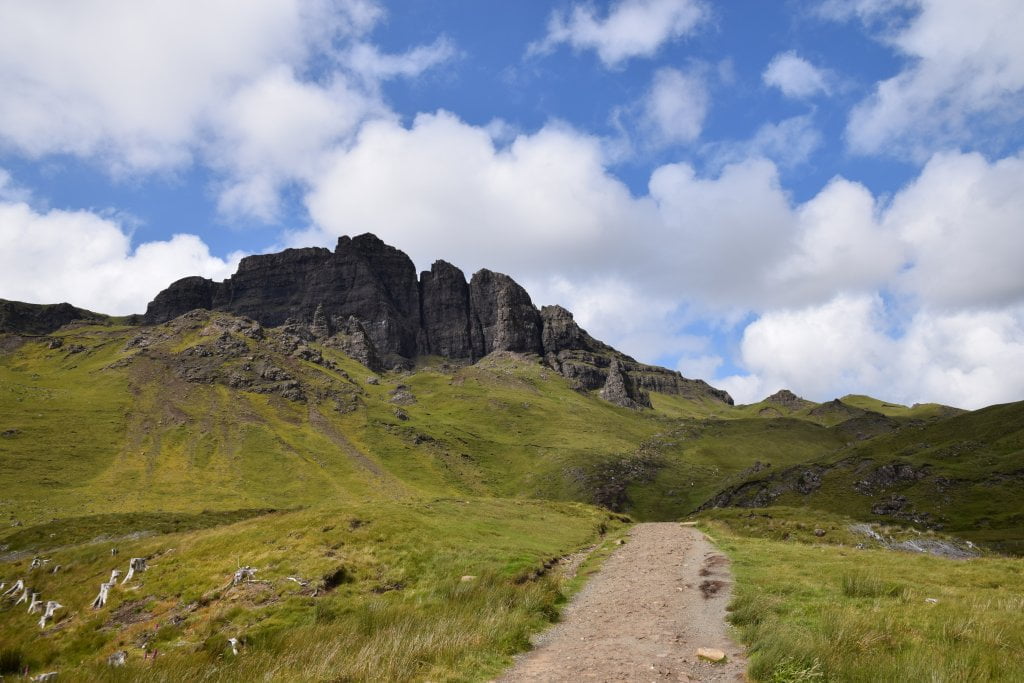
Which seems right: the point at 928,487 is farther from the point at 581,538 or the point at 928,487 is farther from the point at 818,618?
the point at 818,618

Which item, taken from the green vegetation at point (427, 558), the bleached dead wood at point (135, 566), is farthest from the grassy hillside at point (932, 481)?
the bleached dead wood at point (135, 566)

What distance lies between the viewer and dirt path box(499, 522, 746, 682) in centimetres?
1323

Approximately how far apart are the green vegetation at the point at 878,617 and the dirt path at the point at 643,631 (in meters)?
1.02

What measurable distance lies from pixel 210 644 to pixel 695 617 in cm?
1808

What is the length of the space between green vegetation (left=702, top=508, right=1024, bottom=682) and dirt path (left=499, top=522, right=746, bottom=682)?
40.0 inches

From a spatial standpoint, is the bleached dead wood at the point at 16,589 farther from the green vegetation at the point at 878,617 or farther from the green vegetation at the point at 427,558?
the green vegetation at the point at 878,617

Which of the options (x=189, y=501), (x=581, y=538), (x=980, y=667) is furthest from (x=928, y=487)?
(x=189, y=501)

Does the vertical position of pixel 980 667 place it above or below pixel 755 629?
above

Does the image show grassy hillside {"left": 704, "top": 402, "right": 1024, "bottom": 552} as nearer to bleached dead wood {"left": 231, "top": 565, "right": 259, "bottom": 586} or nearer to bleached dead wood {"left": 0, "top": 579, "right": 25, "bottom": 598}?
bleached dead wood {"left": 231, "top": 565, "right": 259, "bottom": 586}

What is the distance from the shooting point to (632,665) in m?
13.6

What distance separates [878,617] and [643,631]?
6906mm

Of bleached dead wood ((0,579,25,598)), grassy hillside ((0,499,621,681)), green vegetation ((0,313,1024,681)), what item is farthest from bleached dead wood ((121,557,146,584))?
bleached dead wood ((0,579,25,598))

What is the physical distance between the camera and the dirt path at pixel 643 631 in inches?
521

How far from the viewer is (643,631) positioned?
1741 centimetres
